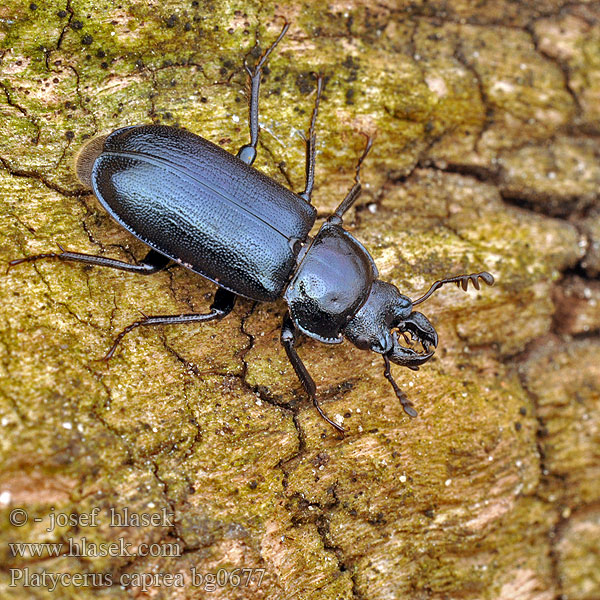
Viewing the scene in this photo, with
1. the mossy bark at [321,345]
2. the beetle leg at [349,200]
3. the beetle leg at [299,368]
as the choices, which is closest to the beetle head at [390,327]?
the mossy bark at [321,345]

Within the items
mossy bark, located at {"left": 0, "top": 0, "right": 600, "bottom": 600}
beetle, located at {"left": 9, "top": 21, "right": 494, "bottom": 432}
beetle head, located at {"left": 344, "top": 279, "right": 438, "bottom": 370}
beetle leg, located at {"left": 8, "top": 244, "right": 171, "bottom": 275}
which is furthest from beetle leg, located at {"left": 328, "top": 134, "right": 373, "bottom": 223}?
beetle leg, located at {"left": 8, "top": 244, "right": 171, "bottom": 275}

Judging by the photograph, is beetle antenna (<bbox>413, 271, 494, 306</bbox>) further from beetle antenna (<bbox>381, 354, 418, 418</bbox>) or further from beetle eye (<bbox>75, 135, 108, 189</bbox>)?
beetle eye (<bbox>75, 135, 108, 189</bbox>)

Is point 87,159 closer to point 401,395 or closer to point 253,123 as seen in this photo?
point 253,123

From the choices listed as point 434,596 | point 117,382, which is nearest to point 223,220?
point 117,382

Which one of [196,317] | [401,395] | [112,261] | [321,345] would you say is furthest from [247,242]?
[401,395]

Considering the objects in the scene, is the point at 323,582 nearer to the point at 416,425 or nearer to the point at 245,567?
the point at 245,567

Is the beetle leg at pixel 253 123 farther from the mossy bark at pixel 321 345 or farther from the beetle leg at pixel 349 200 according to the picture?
the beetle leg at pixel 349 200
